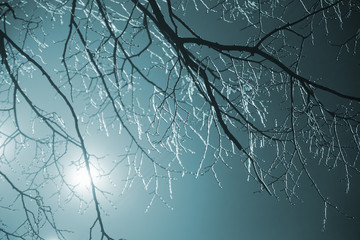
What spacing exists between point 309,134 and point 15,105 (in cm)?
235

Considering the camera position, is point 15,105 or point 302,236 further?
point 302,236

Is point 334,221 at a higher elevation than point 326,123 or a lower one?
higher

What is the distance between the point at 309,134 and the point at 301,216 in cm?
2375

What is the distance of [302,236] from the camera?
23359mm

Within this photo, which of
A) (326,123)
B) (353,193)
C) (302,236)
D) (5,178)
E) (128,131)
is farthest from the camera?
(302,236)

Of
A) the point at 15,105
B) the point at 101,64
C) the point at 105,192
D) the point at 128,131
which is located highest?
the point at 101,64

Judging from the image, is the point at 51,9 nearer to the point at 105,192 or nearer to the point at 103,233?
the point at 105,192

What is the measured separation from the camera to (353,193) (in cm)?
2109

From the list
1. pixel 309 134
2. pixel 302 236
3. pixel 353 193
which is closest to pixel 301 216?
pixel 302 236

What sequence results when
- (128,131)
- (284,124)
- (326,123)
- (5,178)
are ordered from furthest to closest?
(5,178), (128,131), (284,124), (326,123)

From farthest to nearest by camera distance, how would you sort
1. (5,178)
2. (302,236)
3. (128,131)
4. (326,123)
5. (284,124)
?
(302,236)
(5,178)
(128,131)
(284,124)
(326,123)

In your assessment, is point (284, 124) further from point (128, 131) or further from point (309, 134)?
point (128, 131)

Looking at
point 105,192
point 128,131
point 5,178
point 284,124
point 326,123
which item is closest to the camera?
point 326,123

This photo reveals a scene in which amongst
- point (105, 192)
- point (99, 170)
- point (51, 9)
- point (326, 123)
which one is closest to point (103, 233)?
point (105, 192)
